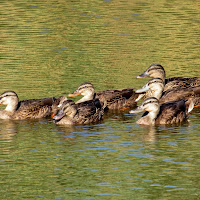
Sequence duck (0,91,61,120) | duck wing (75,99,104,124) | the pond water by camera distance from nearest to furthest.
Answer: the pond water
duck wing (75,99,104,124)
duck (0,91,61,120)

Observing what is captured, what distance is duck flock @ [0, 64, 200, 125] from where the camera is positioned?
18609mm

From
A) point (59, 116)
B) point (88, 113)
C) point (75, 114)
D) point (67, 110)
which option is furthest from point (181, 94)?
point (59, 116)

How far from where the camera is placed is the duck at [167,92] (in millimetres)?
20750

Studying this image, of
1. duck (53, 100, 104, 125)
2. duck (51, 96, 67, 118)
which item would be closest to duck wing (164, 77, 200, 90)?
duck (53, 100, 104, 125)

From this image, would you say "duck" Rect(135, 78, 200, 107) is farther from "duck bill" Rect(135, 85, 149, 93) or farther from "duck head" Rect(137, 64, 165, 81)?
"duck head" Rect(137, 64, 165, 81)

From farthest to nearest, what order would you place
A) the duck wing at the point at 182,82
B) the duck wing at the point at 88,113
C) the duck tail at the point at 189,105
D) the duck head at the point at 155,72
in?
the duck head at the point at 155,72 → the duck wing at the point at 182,82 → the duck tail at the point at 189,105 → the duck wing at the point at 88,113

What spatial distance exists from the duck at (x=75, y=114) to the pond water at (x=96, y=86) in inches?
12.2

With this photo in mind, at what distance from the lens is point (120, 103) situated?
68.7ft

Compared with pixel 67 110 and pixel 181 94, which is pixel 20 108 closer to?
pixel 67 110

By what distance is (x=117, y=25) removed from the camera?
116 feet

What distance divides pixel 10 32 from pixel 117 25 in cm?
602

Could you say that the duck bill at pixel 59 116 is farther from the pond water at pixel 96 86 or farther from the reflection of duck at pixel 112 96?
the reflection of duck at pixel 112 96

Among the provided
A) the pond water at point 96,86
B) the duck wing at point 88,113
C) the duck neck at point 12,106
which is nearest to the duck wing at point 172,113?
the pond water at point 96,86

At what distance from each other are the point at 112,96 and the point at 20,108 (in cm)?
307
